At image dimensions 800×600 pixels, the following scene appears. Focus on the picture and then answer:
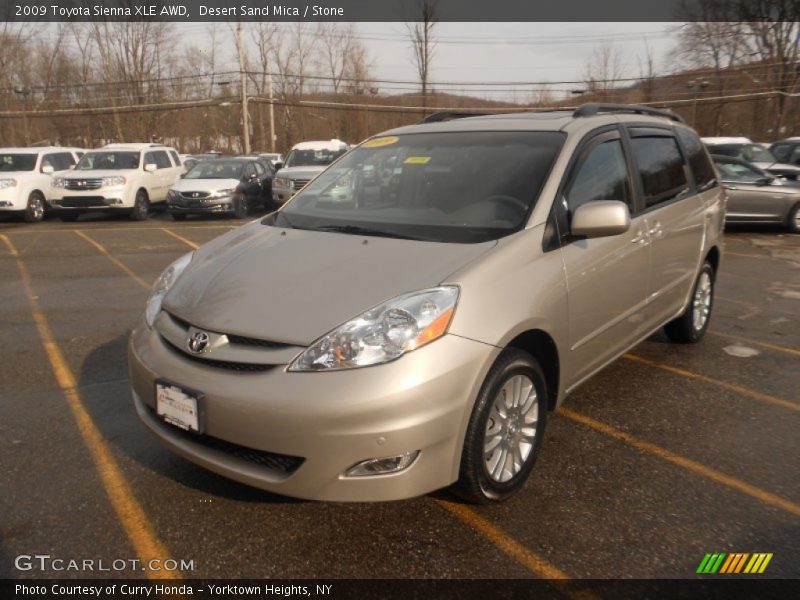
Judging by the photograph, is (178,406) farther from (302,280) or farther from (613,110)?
(613,110)

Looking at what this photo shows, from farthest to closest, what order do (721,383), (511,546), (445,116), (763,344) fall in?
(763,344) → (445,116) → (721,383) → (511,546)

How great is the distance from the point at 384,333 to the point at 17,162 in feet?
53.6

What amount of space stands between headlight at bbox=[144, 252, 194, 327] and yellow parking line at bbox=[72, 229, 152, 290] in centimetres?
427

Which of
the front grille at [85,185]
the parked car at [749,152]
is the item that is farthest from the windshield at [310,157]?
the parked car at [749,152]

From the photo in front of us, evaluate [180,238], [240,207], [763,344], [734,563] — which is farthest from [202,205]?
[734,563]

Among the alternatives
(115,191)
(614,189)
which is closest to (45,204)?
(115,191)

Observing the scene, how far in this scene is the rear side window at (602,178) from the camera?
341 centimetres

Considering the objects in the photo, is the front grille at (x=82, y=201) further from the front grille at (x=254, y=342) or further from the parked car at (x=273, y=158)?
the front grille at (x=254, y=342)

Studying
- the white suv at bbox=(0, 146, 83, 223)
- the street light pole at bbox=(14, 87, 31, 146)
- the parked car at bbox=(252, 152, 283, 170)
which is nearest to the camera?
the white suv at bbox=(0, 146, 83, 223)

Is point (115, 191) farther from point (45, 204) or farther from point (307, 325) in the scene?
point (307, 325)

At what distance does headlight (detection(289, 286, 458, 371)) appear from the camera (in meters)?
2.36

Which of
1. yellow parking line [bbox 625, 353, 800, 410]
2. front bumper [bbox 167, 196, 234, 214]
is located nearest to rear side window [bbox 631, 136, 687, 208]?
yellow parking line [bbox 625, 353, 800, 410]

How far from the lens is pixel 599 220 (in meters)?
3.08

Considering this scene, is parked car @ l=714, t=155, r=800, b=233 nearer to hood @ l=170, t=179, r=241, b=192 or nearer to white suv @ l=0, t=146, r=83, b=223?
hood @ l=170, t=179, r=241, b=192
